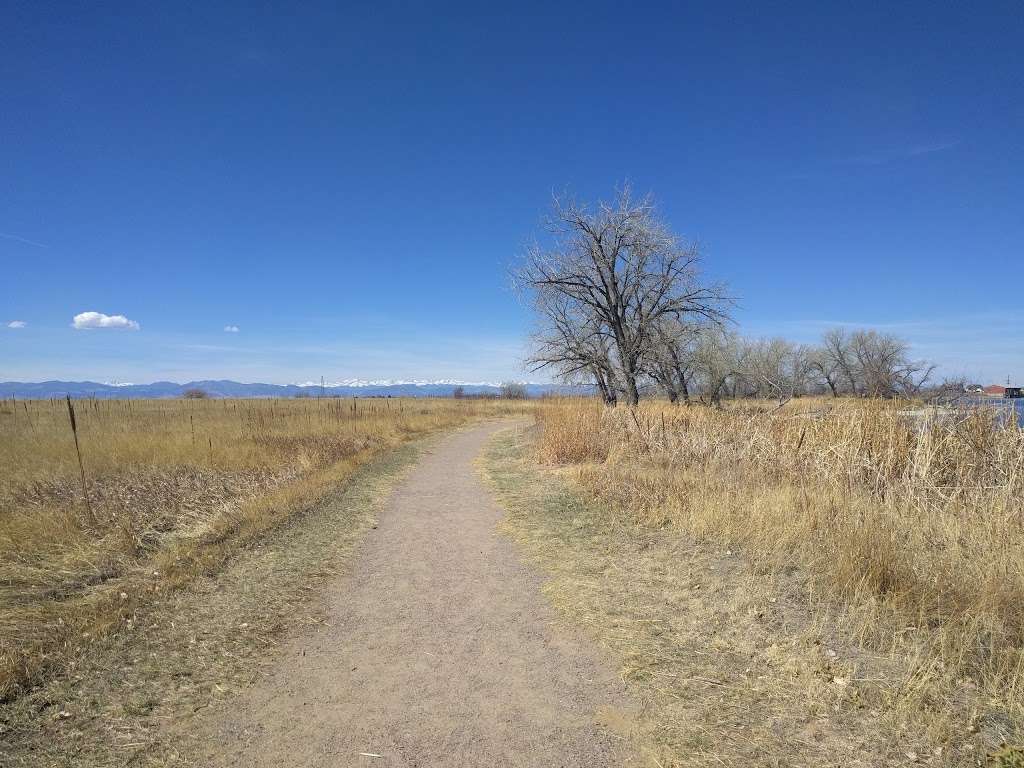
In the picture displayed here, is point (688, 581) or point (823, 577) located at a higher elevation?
point (823, 577)

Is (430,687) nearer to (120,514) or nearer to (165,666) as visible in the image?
(165,666)

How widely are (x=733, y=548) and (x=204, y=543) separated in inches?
266

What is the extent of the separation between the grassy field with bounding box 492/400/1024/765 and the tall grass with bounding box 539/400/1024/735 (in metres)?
0.02

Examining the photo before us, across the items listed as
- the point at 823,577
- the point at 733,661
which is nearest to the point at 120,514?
the point at 733,661

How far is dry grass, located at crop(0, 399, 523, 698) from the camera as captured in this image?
15.2ft

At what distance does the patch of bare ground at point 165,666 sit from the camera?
2.94 m

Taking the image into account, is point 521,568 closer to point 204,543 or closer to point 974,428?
point 204,543

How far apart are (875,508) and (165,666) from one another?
7.30 meters

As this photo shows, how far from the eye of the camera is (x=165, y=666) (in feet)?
12.5

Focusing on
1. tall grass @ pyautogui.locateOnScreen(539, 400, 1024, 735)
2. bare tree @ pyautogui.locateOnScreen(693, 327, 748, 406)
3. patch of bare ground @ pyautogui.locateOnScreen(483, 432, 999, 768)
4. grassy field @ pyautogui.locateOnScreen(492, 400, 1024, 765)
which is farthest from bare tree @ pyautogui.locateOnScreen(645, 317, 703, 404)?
patch of bare ground @ pyautogui.locateOnScreen(483, 432, 999, 768)

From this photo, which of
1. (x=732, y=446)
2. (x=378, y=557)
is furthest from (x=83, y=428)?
(x=732, y=446)

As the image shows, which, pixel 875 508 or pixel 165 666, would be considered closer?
pixel 165 666

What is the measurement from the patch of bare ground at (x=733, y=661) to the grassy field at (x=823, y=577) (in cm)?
2

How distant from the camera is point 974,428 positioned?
823 centimetres
